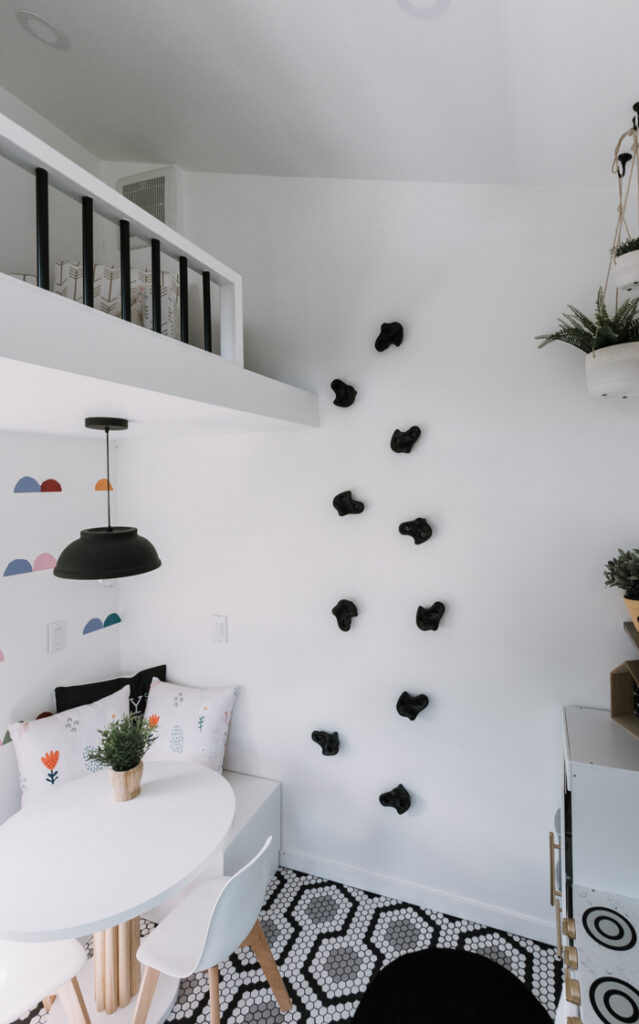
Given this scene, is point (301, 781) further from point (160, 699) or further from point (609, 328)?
point (609, 328)

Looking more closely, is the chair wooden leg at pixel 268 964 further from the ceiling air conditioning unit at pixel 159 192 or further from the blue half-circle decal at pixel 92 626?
the ceiling air conditioning unit at pixel 159 192

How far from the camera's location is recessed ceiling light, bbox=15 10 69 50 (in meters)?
1.50

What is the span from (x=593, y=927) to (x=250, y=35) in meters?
2.45

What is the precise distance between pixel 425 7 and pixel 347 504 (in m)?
1.44

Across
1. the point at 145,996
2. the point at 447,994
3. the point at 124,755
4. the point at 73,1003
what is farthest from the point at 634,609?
the point at 73,1003

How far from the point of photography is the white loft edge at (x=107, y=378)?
0.95 meters

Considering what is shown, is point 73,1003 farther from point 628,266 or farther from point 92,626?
point 628,266

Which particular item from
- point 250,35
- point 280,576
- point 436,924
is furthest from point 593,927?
point 250,35

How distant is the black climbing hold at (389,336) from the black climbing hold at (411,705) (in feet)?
4.47

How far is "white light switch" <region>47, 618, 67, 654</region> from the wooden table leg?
1.08 meters

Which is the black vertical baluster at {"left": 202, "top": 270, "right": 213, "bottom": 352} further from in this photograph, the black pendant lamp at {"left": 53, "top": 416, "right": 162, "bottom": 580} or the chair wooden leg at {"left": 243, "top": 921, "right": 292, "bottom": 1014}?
the chair wooden leg at {"left": 243, "top": 921, "right": 292, "bottom": 1014}

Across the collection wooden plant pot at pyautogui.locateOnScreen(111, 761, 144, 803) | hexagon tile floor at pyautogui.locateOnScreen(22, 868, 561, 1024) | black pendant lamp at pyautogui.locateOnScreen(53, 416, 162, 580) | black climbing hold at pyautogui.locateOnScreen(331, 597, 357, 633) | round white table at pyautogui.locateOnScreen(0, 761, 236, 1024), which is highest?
black pendant lamp at pyautogui.locateOnScreen(53, 416, 162, 580)

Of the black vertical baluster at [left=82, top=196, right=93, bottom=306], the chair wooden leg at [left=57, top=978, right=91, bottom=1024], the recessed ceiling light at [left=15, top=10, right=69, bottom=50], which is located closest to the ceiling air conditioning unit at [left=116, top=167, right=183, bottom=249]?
the recessed ceiling light at [left=15, top=10, right=69, bottom=50]

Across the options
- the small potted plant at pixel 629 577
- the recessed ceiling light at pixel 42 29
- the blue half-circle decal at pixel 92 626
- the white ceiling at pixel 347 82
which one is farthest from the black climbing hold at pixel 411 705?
the recessed ceiling light at pixel 42 29
